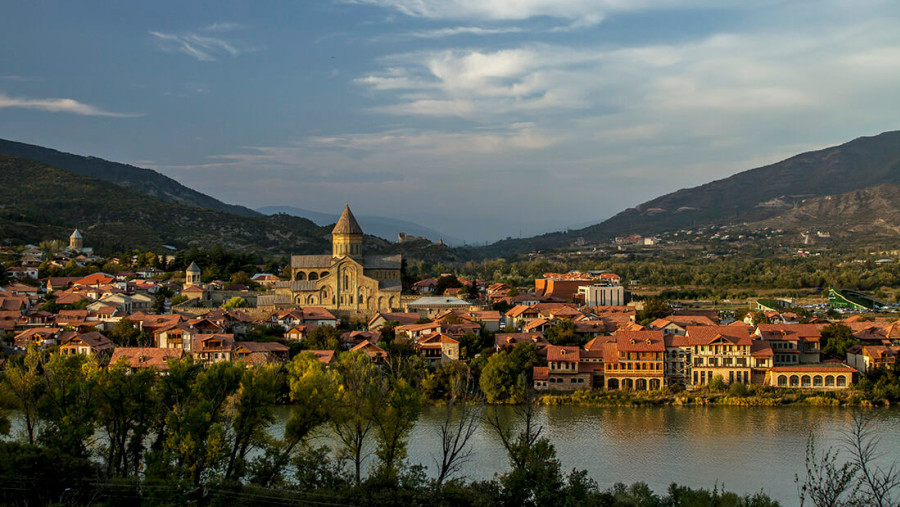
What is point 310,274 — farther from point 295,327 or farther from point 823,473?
point 823,473

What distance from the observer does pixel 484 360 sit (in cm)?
2684

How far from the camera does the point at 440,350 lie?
2822 cm

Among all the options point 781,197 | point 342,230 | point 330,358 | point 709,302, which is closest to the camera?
point 330,358

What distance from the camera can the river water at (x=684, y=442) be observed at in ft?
58.4

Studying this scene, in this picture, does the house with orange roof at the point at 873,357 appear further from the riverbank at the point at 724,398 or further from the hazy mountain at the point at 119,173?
the hazy mountain at the point at 119,173

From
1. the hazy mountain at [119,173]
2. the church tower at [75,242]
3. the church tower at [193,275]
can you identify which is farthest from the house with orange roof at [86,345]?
the hazy mountain at [119,173]

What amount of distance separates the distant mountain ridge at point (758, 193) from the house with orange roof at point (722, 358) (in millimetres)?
95102

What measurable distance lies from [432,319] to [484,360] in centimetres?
662

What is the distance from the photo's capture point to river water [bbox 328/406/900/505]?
58.4 feet

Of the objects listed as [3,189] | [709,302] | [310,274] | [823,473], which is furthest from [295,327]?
[3,189]

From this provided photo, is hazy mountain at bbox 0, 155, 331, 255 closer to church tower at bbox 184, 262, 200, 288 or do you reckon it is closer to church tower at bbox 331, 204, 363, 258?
church tower at bbox 184, 262, 200, 288

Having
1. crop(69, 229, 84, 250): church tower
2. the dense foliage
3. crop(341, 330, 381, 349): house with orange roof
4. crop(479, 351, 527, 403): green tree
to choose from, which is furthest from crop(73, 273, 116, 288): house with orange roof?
crop(479, 351, 527, 403): green tree

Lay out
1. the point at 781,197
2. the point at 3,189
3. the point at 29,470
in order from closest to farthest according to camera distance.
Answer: the point at 29,470, the point at 3,189, the point at 781,197

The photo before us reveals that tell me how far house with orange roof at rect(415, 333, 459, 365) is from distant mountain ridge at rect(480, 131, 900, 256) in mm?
94572
